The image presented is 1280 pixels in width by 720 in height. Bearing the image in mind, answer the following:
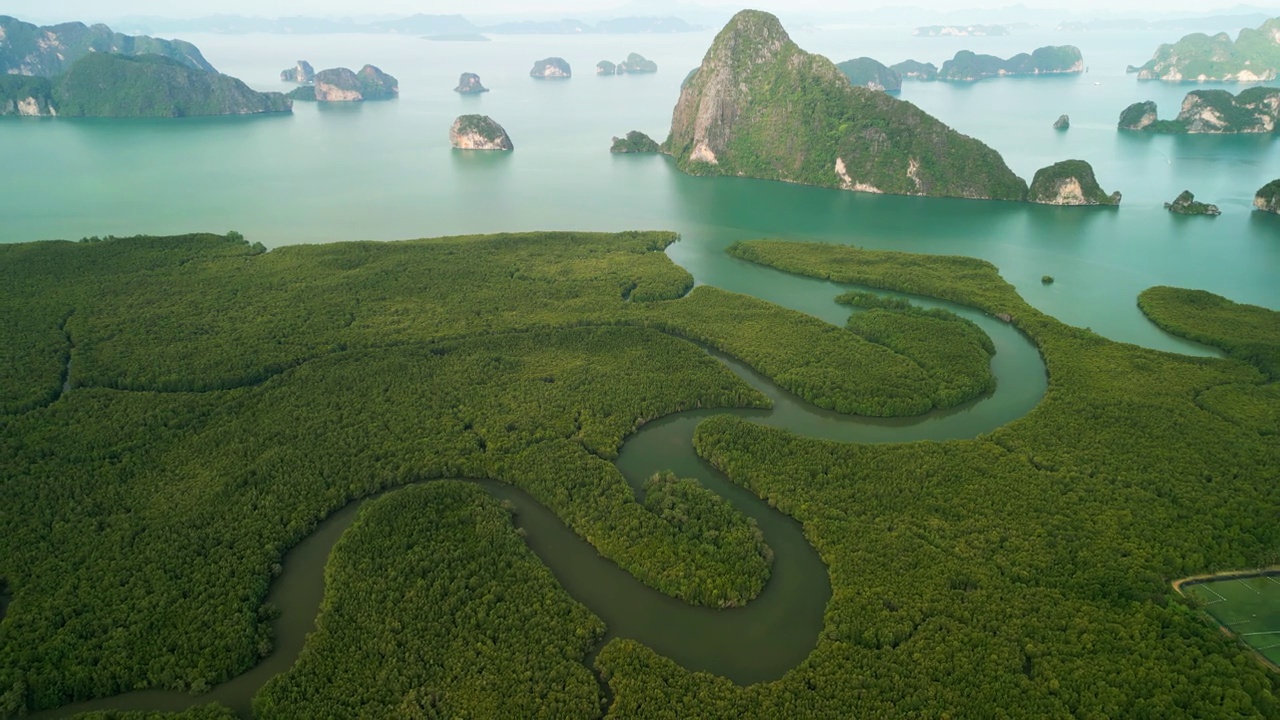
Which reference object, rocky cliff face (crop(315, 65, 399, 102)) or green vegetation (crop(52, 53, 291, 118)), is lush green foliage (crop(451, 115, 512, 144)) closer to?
green vegetation (crop(52, 53, 291, 118))

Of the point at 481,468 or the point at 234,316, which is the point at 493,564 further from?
the point at 234,316

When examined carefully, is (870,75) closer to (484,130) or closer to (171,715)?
(484,130)

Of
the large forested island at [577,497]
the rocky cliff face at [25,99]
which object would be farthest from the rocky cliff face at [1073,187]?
the rocky cliff face at [25,99]

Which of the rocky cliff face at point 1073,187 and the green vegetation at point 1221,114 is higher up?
the green vegetation at point 1221,114

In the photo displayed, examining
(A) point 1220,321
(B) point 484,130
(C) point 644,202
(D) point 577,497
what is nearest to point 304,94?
(B) point 484,130

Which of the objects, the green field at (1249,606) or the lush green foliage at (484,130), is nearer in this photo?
the green field at (1249,606)

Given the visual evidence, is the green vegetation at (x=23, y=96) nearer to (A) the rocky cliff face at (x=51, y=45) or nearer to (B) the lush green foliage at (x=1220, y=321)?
(A) the rocky cliff face at (x=51, y=45)

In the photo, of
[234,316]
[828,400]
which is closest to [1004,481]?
[828,400]
